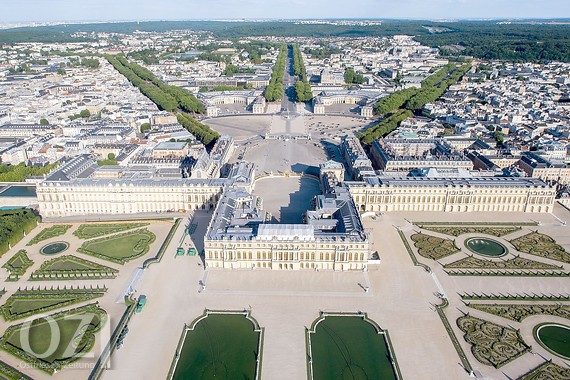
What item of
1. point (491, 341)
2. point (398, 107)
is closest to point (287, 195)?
point (491, 341)

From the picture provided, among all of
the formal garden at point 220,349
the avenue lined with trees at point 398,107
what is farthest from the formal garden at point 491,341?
the avenue lined with trees at point 398,107

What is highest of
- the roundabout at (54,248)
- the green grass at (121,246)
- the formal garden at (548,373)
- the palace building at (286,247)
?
the palace building at (286,247)

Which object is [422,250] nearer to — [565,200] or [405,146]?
[565,200]

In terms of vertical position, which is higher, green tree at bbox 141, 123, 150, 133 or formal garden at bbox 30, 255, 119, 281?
green tree at bbox 141, 123, 150, 133

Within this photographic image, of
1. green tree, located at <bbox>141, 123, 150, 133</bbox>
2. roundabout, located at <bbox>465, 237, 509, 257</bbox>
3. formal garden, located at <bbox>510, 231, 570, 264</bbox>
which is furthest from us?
green tree, located at <bbox>141, 123, 150, 133</bbox>

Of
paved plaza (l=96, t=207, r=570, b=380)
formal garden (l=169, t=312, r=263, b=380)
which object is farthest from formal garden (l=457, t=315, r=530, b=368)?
formal garden (l=169, t=312, r=263, b=380)

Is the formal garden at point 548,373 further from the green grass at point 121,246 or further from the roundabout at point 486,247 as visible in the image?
the green grass at point 121,246

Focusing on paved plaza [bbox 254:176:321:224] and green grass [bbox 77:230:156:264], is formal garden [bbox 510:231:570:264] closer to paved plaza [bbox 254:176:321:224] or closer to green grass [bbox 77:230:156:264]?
paved plaza [bbox 254:176:321:224]
